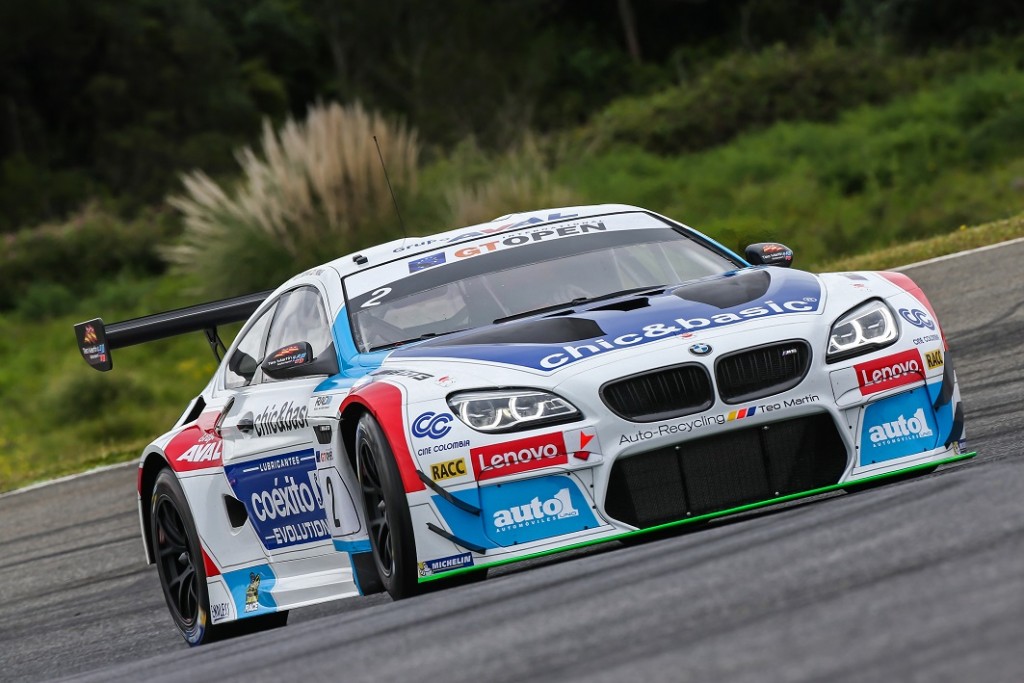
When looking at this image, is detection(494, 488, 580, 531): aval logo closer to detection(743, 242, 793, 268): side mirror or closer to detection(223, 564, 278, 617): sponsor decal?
detection(223, 564, 278, 617): sponsor decal

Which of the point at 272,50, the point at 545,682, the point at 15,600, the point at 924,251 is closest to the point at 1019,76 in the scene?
the point at 924,251

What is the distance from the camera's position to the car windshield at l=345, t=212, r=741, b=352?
6.86 metres

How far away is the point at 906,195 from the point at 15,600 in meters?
19.4

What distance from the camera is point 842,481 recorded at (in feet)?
19.4

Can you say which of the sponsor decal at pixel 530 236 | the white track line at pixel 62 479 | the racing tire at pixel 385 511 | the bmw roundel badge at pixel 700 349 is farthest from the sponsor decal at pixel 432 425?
the white track line at pixel 62 479

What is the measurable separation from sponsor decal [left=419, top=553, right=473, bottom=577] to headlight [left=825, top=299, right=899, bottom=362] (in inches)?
52.8

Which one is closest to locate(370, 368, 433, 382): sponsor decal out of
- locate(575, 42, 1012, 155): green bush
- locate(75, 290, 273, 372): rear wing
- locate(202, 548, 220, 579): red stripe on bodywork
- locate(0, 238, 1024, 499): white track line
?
locate(202, 548, 220, 579): red stripe on bodywork

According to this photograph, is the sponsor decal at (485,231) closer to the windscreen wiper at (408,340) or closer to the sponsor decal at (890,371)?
the windscreen wiper at (408,340)

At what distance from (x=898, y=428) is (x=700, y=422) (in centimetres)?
75

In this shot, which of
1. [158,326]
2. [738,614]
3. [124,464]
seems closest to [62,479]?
[124,464]

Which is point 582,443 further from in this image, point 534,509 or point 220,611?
point 220,611

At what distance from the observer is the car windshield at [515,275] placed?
6863 mm

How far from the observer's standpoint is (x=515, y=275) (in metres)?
7.05

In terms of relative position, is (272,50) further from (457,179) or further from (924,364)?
(924,364)
